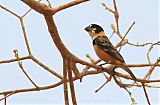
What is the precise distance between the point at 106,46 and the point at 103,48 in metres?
0.05

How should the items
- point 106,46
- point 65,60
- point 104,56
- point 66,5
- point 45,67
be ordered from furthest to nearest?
point 106,46 < point 104,56 < point 45,67 < point 65,60 < point 66,5

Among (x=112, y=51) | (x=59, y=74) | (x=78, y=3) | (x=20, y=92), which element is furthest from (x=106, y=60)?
(x=78, y=3)

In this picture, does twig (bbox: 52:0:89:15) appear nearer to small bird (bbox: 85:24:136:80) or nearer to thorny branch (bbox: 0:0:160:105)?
thorny branch (bbox: 0:0:160:105)

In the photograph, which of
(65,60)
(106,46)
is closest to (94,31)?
(106,46)

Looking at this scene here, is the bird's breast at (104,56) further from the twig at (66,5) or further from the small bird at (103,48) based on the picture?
the twig at (66,5)

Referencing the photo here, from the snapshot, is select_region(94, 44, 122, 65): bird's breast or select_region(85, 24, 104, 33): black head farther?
select_region(85, 24, 104, 33): black head

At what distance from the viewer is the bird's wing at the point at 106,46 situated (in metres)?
2.63

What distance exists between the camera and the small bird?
2.57 meters

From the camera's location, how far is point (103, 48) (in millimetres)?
2764

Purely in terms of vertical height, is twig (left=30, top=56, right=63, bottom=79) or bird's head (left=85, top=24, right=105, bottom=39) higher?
bird's head (left=85, top=24, right=105, bottom=39)

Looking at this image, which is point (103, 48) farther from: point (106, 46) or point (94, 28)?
point (94, 28)

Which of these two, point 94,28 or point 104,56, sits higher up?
point 94,28

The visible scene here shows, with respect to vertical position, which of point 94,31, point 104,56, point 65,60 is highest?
point 94,31

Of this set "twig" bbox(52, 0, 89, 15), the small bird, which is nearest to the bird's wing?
the small bird
